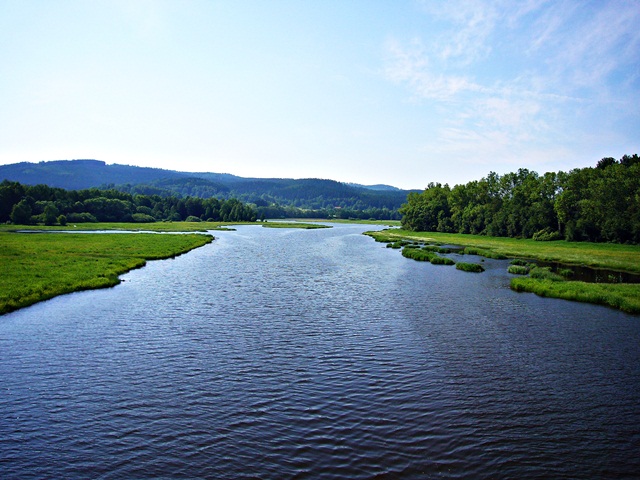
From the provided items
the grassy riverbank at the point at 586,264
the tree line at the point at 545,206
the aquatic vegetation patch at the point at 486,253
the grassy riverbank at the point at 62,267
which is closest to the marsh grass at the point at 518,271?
the grassy riverbank at the point at 586,264

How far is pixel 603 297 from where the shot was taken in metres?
36.9

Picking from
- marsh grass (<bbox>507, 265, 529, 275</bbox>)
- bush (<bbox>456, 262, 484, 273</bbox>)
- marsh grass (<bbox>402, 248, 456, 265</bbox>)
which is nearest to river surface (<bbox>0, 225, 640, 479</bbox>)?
marsh grass (<bbox>507, 265, 529, 275</bbox>)

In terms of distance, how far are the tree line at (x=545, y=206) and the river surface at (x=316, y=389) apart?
199ft

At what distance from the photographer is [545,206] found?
103500mm

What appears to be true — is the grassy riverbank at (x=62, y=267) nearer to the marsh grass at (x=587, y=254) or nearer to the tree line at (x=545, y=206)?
the marsh grass at (x=587, y=254)

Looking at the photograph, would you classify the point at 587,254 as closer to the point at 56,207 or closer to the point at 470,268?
the point at 470,268

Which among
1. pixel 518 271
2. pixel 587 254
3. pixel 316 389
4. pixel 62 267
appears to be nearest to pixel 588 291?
pixel 518 271

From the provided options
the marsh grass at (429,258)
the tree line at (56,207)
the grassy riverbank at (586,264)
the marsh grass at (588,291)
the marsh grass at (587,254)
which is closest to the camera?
the marsh grass at (588,291)

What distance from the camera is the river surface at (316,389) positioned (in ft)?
43.7

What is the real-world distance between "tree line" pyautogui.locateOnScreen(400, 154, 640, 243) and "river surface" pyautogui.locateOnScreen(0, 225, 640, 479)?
60.8m

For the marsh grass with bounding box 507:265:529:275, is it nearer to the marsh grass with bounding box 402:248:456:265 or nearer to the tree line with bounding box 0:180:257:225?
the marsh grass with bounding box 402:248:456:265

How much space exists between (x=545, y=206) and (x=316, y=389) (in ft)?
330

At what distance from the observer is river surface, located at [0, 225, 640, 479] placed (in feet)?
43.7

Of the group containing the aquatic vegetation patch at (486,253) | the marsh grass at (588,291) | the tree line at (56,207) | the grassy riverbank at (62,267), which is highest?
the tree line at (56,207)
